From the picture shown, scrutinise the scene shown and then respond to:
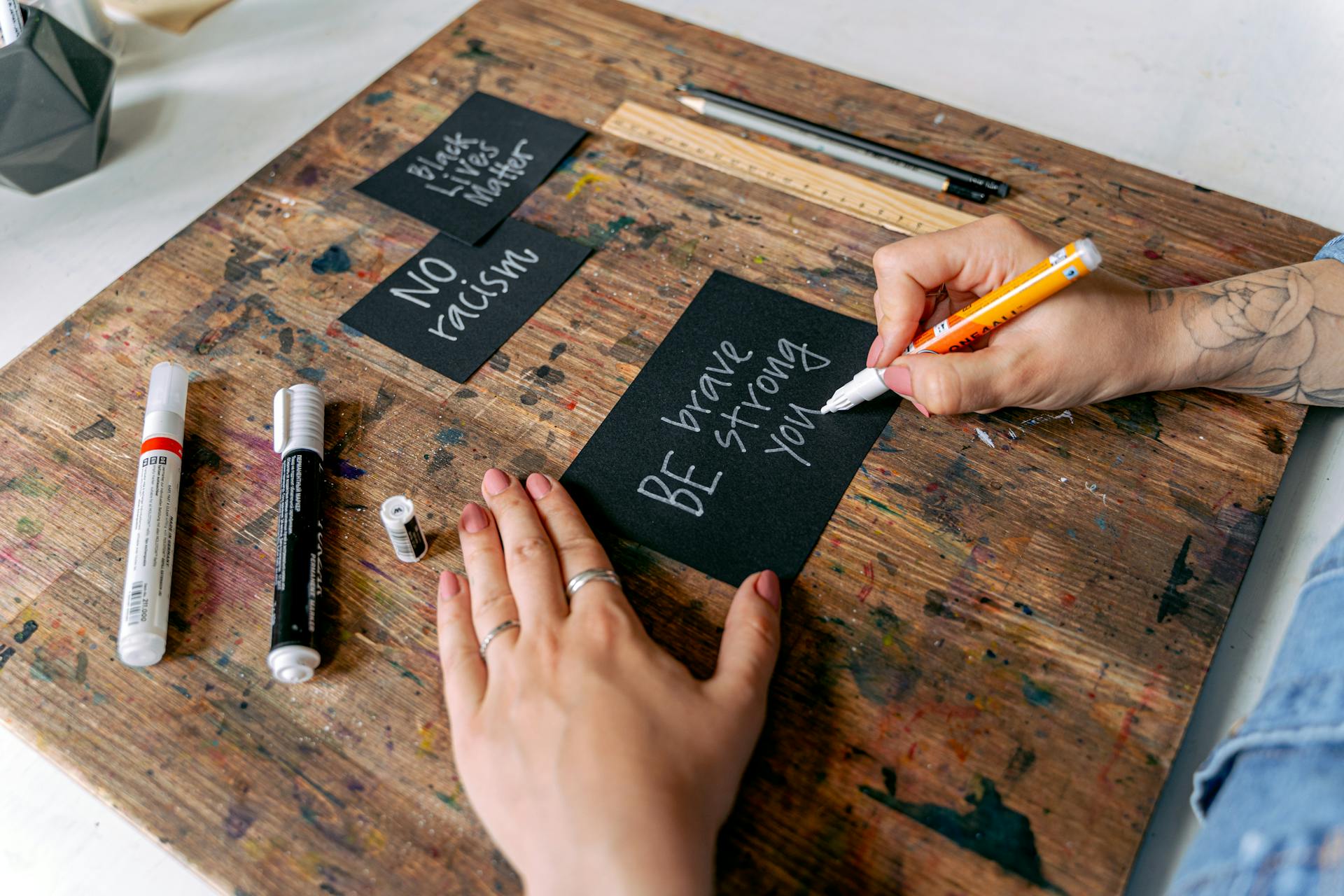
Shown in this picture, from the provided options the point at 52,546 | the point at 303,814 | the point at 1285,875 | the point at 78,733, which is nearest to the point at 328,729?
the point at 303,814

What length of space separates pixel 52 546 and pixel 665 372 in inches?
23.6

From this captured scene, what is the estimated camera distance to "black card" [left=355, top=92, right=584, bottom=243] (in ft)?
3.28

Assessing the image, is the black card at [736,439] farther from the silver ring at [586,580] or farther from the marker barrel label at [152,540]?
the marker barrel label at [152,540]

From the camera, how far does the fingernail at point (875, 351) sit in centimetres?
82

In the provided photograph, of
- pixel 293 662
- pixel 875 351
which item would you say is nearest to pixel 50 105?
pixel 293 662

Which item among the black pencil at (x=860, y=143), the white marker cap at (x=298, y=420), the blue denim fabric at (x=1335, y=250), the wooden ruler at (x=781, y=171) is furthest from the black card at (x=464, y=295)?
the blue denim fabric at (x=1335, y=250)

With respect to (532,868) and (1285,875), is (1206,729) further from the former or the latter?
(532,868)

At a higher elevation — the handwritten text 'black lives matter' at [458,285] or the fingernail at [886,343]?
the fingernail at [886,343]

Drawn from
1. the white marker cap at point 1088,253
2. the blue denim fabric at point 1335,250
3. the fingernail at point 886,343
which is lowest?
the fingernail at point 886,343

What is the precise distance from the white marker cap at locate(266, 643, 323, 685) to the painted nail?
0.16m

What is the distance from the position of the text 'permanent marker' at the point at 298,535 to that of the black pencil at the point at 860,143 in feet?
2.13

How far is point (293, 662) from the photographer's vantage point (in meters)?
0.66

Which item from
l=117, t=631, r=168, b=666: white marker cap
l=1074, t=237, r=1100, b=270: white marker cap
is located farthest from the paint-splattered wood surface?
l=1074, t=237, r=1100, b=270: white marker cap

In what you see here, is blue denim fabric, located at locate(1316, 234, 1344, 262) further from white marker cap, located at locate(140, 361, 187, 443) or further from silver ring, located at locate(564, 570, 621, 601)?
white marker cap, located at locate(140, 361, 187, 443)
